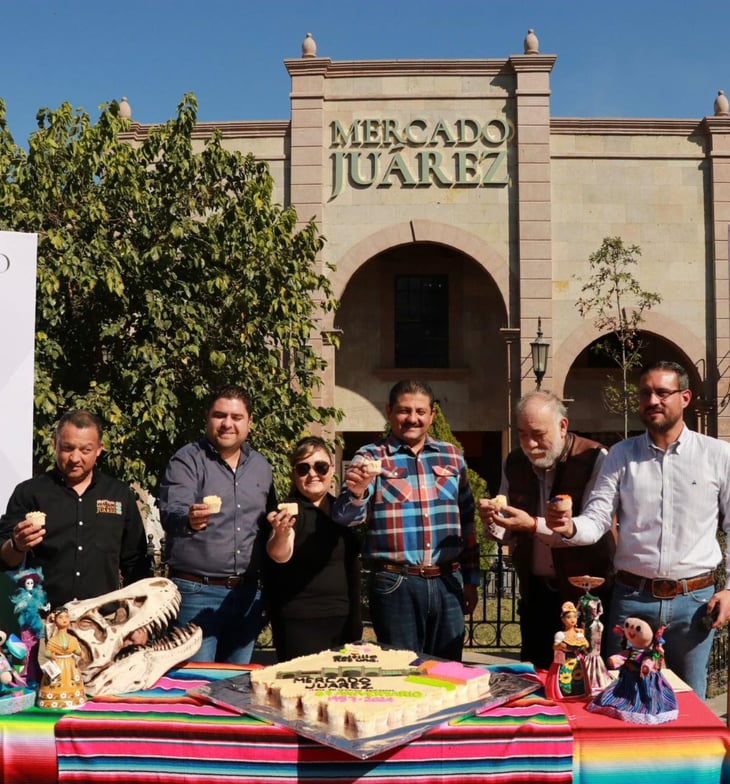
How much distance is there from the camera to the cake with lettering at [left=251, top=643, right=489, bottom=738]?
2.85m

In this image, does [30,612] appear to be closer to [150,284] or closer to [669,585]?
[669,585]

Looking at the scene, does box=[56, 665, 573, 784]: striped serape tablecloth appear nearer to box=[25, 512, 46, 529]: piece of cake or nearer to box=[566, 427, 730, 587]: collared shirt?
box=[25, 512, 46, 529]: piece of cake

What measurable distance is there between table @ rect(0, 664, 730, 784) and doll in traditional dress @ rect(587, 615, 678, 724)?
A: 0.16ft

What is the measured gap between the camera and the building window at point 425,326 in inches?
776

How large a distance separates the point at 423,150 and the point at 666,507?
14.1 meters

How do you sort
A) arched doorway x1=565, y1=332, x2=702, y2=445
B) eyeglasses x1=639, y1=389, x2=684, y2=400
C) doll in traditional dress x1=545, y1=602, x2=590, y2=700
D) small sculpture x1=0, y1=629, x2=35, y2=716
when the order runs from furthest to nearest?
1. arched doorway x1=565, y1=332, x2=702, y2=445
2. eyeglasses x1=639, y1=389, x2=684, y2=400
3. doll in traditional dress x1=545, y1=602, x2=590, y2=700
4. small sculpture x1=0, y1=629, x2=35, y2=716

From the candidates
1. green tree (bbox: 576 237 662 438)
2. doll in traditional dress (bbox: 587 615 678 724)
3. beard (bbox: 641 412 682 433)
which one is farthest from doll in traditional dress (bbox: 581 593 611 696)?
green tree (bbox: 576 237 662 438)

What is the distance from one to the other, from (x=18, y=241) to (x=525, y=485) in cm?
326

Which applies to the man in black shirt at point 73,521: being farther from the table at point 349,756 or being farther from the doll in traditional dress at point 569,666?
the doll in traditional dress at point 569,666

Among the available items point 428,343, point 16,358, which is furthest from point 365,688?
point 428,343

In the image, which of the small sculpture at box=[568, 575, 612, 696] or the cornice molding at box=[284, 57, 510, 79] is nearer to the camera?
the small sculpture at box=[568, 575, 612, 696]

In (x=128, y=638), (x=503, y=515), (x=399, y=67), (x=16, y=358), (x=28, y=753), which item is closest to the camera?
(x=28, y=753)

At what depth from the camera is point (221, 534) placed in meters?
4.23

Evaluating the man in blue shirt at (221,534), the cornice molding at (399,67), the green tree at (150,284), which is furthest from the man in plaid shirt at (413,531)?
the cornice molding at (399,67)
